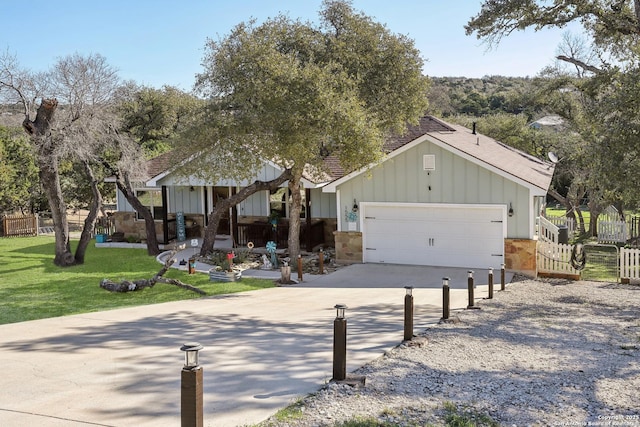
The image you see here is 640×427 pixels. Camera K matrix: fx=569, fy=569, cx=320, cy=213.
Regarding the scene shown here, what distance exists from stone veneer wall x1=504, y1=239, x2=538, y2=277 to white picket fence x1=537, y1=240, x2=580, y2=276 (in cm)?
38

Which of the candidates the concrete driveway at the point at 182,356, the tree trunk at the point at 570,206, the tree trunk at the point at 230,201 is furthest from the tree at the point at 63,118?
the tree trunk at the point at 570,206

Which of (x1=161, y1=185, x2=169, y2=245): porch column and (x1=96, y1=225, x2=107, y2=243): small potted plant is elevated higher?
(x1=161, y1=185, x2=169, y2=245): porch column

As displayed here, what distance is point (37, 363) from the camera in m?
7.18

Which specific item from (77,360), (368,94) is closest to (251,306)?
(77,360)

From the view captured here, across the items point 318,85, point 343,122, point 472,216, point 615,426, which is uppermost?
point 318,85

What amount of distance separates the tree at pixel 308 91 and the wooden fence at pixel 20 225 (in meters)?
16.1

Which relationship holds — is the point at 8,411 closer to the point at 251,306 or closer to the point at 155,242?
the point at 251,306

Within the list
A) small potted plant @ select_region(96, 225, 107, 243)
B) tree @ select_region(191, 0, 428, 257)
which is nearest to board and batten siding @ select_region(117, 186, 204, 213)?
small potted plant @ select_region(96, 225, 107, 243)

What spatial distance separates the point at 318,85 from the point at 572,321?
7.85 m

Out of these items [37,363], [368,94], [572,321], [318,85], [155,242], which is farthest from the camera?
[155,242]

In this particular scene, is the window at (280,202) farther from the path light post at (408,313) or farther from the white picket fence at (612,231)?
the white picket fence at (612,231)

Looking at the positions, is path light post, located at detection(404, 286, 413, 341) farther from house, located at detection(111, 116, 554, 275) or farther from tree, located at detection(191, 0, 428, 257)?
house, located at detection(111, 116, 554, 275)

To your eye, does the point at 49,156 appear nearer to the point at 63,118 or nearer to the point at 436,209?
the point at 63,118

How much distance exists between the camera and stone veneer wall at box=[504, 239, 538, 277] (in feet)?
52.6
